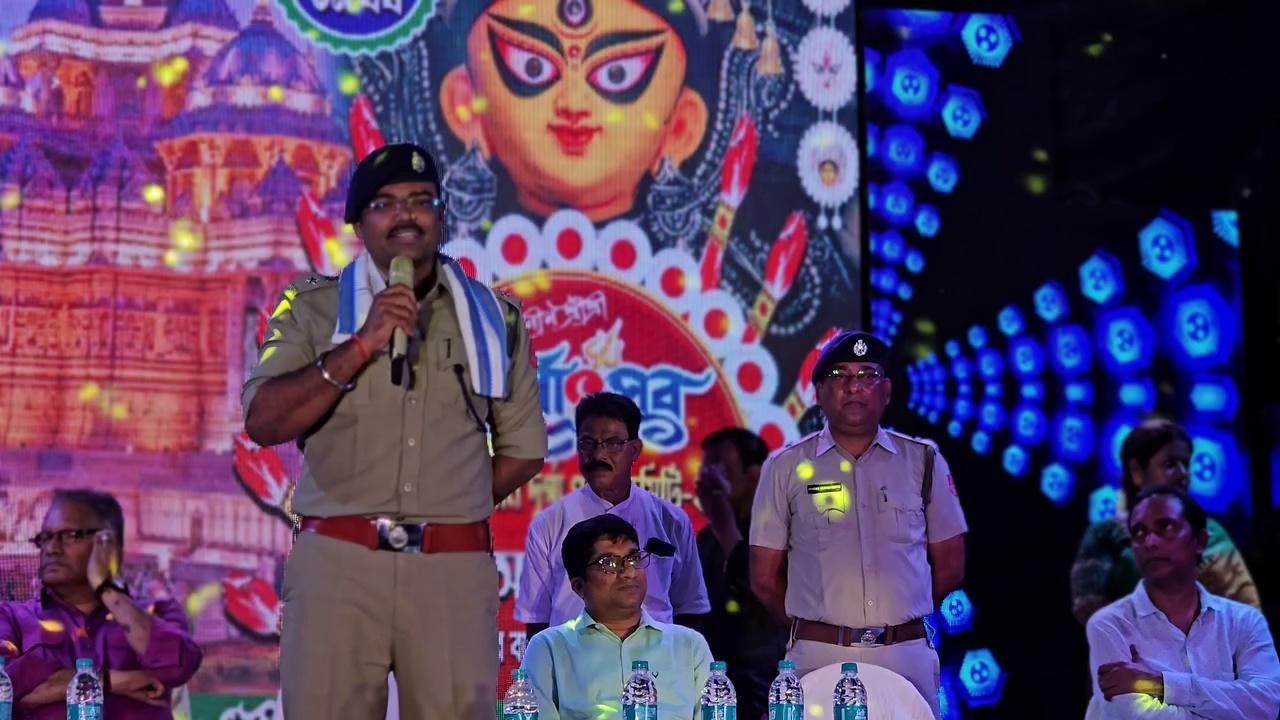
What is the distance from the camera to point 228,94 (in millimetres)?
5719

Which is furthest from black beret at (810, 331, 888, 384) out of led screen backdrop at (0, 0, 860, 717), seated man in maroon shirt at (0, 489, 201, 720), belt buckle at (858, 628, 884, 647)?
seated man in maroon shirt at (0, 489, 201, 720)

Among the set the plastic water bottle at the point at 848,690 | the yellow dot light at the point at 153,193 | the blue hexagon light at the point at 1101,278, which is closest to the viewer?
the plastic water bottle at the point at 848,690

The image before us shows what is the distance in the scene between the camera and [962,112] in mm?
6793

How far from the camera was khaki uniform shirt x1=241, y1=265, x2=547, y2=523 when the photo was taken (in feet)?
9.10

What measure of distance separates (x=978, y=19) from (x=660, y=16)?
152cm

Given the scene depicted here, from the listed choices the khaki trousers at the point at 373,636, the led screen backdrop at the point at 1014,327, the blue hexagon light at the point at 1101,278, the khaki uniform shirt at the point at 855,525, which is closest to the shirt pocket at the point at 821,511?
the khaki uniform shirt at the point at 855,525

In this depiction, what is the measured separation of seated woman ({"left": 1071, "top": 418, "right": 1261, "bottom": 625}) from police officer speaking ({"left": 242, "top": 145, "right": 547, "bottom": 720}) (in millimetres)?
3126

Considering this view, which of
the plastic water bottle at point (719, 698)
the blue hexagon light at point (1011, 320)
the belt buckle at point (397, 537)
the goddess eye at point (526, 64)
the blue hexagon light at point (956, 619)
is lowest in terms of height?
the blue hexagon light at point (956, 619)

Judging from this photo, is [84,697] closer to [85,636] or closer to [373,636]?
[373,636]

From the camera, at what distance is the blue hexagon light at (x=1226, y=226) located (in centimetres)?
718

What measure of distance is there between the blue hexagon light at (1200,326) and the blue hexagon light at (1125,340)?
0.42 ft

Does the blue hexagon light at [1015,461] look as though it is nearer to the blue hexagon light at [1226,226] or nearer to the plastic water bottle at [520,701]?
the blue hexagon light at [1226,226]

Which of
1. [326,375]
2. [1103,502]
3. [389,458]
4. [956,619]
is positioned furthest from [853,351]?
[1103,502]

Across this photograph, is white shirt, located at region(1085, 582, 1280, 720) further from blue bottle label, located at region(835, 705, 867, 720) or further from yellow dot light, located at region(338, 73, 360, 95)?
yellow dot light, located at region(338, 73, 360, 95)
